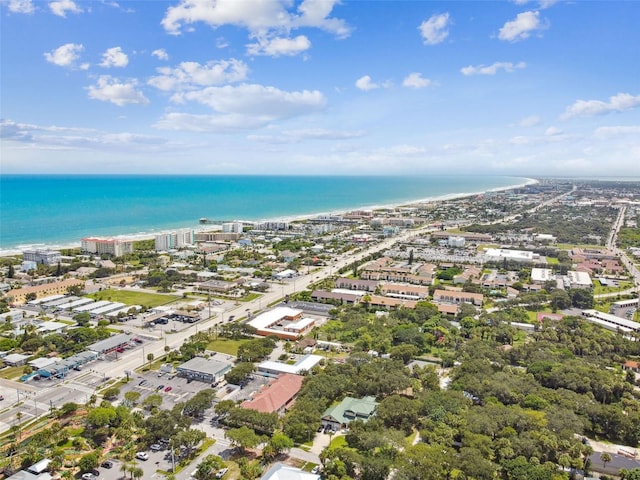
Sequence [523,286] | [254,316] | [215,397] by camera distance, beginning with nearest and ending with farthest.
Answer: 1. [215,397]
2. [254,316]
3. [523,286]

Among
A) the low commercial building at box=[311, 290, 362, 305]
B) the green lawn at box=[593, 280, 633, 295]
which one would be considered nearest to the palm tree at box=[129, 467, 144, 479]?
the low commercial building at box=[311, 290, 362, 305]

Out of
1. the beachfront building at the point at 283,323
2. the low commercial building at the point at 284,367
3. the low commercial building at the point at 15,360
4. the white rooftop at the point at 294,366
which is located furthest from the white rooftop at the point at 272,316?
the low commercial building at the point at 15,360

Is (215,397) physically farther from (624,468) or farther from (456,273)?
(456,273)

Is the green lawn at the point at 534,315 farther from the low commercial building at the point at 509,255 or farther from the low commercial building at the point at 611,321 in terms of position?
the low commercial building at the point at 509,255

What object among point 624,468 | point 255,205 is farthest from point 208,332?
point 255,205

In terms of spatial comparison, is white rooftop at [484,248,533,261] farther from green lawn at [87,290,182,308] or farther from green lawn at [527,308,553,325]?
green lawn at [87,290,182,308]
